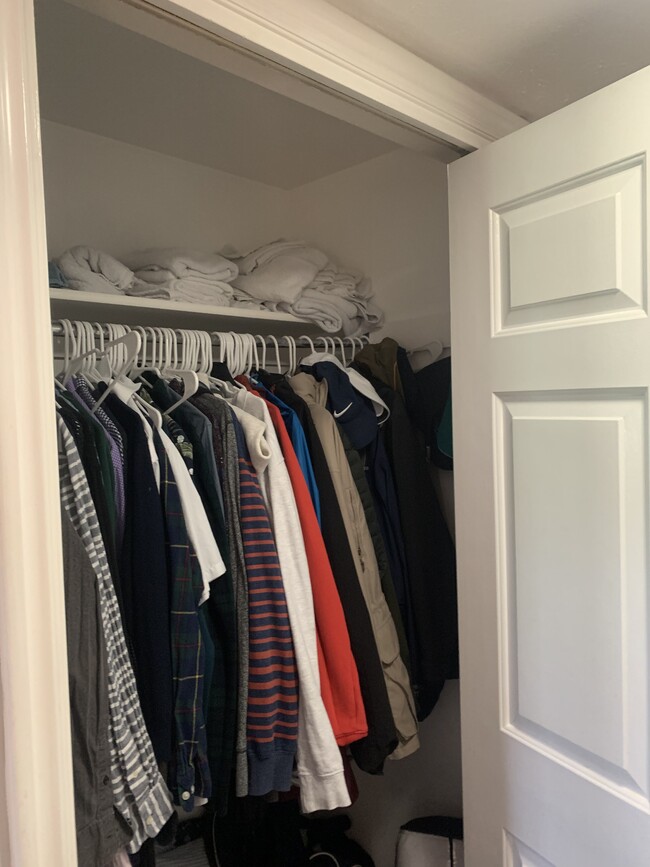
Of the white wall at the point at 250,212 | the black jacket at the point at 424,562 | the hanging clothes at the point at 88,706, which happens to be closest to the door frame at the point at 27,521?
the hanging clothes at the point at 88,706

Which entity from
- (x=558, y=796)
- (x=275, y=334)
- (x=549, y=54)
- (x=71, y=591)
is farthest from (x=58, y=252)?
(x=558, y=796)

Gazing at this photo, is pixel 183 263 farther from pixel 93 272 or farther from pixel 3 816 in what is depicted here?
pixel 3 816

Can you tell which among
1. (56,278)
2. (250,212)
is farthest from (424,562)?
(250,212)

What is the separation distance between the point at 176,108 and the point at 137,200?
32cm

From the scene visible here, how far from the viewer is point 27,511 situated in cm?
65

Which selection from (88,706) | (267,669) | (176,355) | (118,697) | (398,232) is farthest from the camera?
(398,232)

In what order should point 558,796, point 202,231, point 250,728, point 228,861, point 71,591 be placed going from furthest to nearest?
point 202,231 < point 228,861 < point 250,728 < point 558,796 < point 71,591

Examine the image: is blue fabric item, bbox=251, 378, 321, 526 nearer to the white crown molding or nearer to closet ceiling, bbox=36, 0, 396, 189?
the white crown molding

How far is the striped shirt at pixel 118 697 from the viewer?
3.06 ft

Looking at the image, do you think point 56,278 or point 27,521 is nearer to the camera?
point 27,521

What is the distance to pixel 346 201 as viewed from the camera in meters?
2.01

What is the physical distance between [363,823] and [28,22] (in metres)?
2.18

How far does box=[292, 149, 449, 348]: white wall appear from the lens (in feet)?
5.85

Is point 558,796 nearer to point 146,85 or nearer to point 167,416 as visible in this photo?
point 167,416
